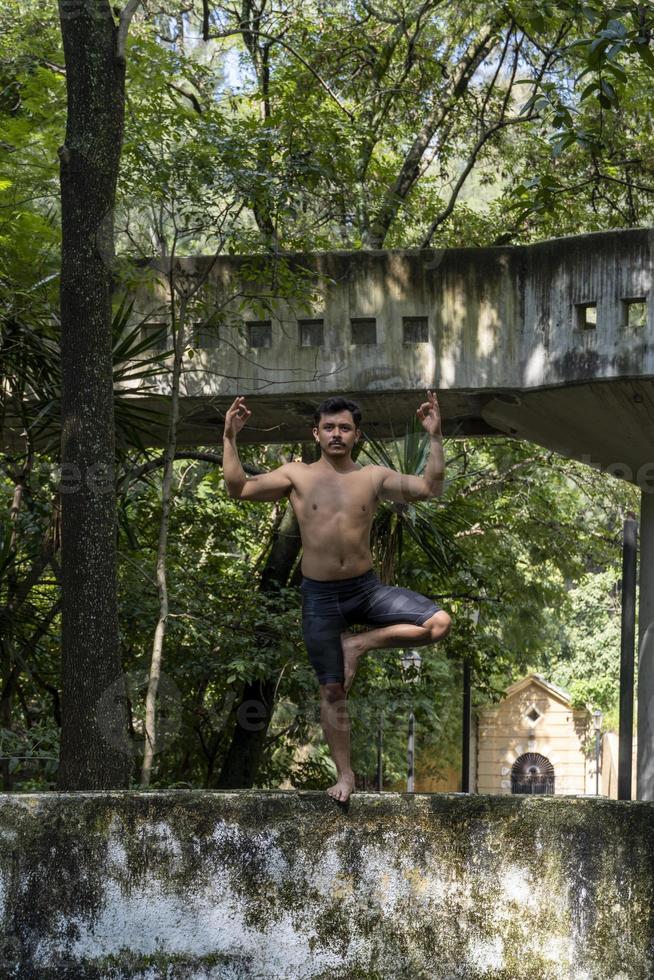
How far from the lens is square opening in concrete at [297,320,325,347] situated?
10664 millimetres

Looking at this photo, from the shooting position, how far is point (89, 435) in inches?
273

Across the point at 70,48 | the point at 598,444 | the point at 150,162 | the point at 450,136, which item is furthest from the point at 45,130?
the point at 450,136

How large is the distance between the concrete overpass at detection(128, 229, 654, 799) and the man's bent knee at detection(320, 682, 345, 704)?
531cm

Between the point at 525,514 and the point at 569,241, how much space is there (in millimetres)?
7224

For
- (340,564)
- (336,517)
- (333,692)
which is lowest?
(333,692)

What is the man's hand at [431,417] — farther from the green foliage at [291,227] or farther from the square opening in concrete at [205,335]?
the square opening in concrete at [205,335]

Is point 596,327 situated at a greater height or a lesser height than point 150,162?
lesser

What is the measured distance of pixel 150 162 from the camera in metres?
9.85

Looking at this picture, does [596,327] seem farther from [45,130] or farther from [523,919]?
[523,919]

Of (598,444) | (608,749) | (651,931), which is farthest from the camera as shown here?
(608,749)

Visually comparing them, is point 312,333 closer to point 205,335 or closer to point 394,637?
point 205,335

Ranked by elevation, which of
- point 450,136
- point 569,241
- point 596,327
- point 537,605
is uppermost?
point 450,136

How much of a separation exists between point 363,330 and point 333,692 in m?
5.90

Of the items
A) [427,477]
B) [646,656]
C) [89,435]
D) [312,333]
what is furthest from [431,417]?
[646,656]
